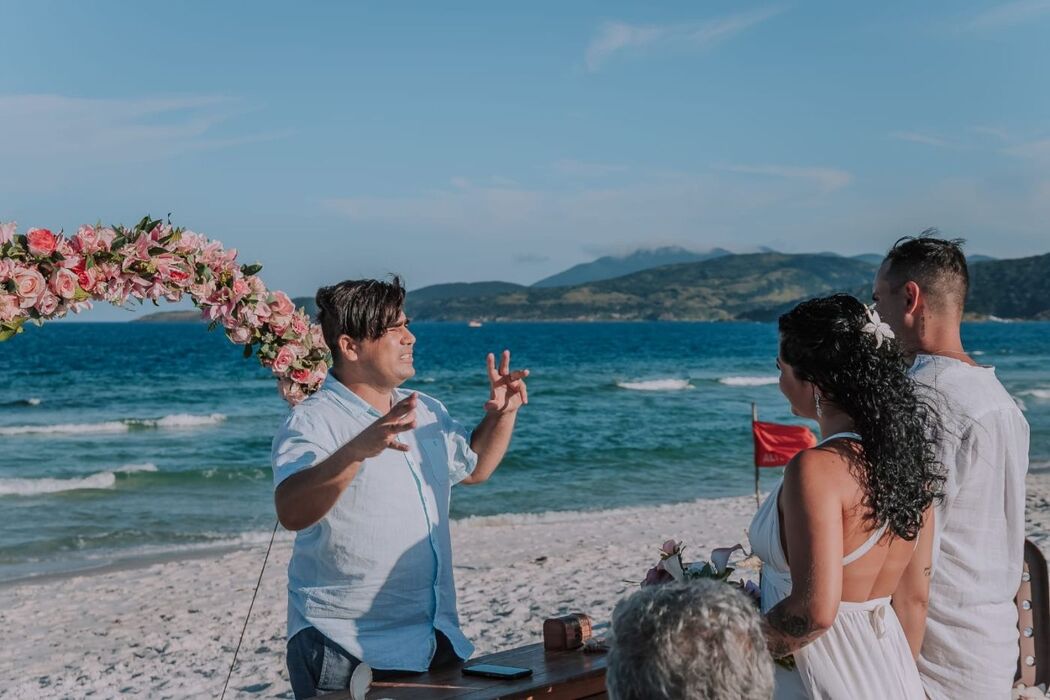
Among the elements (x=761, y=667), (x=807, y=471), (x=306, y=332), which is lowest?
(x=761, y=667)

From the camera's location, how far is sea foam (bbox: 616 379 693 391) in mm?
43594

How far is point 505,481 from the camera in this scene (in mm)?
19672

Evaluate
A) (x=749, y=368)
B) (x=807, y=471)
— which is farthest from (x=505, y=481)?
(x=749, y=368)

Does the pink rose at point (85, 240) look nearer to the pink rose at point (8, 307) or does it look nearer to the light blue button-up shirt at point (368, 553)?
the pink rose at point (8, 307)

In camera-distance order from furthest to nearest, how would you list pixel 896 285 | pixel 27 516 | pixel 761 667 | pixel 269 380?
pixel 269 380, pixel 27 516, pixel 896 285, pixel 761 667

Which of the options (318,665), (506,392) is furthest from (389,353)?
(318,665)

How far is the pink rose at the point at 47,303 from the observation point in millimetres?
3791

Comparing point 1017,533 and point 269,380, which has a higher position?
point 1017,533

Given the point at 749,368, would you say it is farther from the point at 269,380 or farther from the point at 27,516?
the point at 27,516

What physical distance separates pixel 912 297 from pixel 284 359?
2.34 metres

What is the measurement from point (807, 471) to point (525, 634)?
20.1ft

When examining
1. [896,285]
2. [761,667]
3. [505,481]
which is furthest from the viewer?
[505,481]

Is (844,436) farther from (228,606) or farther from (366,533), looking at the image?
(228,606)

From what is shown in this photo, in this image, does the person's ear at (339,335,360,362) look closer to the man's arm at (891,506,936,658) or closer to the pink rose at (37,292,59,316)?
the pink rose at (37,292,59,316)
